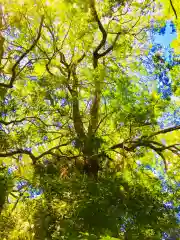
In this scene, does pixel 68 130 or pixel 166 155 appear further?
pixel 166 155

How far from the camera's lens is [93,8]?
5.00 metres

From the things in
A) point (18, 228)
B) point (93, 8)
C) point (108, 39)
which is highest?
point (108, 39)

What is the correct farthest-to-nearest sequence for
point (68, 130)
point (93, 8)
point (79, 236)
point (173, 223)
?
point (68, 130)
point (93, 8)
point (173, 223)
point (79, 236)

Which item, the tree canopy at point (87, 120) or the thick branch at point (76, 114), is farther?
the thick branch at point (76, 114)

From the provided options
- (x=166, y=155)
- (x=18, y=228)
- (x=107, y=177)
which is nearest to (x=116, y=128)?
(x=107, y=177)

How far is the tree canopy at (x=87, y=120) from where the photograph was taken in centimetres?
455

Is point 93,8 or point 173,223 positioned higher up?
point 93,8

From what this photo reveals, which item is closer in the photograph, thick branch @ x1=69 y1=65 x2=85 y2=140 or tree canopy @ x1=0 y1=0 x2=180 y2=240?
tree canopy @ x1=0 y1=0 x2=180 y2=240

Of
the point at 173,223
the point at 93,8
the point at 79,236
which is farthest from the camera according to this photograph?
the point at 93,8

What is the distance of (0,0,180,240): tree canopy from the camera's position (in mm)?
4555

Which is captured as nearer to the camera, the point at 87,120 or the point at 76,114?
the point at 76,114

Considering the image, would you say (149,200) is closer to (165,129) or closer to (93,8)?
(165,129)

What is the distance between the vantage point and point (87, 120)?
6.16 m

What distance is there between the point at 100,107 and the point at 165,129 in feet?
4.03
